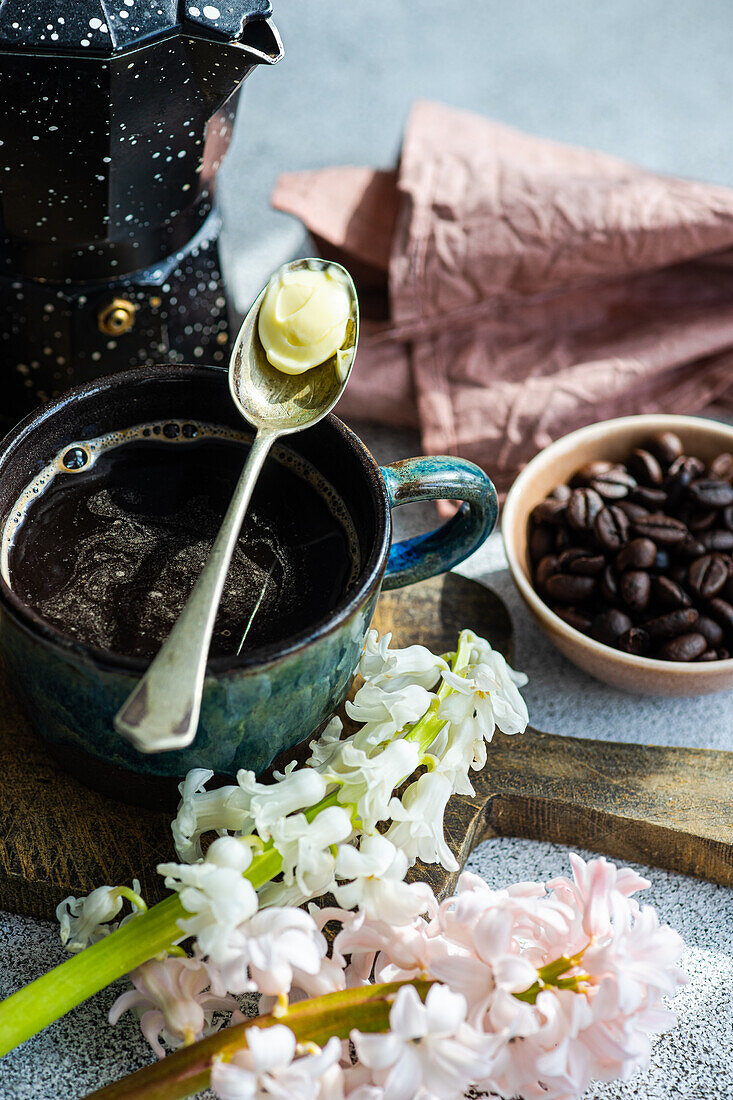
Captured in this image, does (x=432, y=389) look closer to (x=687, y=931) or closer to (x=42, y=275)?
(x=42, y=275)

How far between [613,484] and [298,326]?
24cm

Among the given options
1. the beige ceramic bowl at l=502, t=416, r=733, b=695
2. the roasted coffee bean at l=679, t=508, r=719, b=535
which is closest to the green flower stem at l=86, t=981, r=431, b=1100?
the beige ceramic bowl at l=502, t=416, r=733, b=695

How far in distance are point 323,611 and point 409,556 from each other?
90 mm

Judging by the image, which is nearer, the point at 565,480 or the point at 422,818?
the point at 422,818

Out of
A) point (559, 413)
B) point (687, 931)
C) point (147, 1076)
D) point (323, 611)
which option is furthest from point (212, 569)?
point (559, 413)

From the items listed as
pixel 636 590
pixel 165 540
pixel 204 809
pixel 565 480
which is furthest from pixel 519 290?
pixel 204 809

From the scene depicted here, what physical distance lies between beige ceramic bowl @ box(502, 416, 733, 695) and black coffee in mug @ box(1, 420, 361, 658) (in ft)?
0.46

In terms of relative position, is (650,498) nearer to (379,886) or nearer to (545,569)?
(545,569)

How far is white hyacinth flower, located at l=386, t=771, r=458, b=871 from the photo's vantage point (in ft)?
1.41

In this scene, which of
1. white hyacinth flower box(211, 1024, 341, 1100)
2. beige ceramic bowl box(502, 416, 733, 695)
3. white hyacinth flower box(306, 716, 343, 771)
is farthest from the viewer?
beige ceramic bowl box(502, 416, 733, 695)

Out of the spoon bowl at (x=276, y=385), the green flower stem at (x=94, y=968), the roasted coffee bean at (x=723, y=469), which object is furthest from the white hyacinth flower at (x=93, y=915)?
the roasted coffee bean at (x=723, y=469)

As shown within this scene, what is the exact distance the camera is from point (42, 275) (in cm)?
59

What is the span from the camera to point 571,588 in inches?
24.1

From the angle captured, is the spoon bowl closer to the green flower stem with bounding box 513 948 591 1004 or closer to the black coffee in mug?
the black coffee in mug
